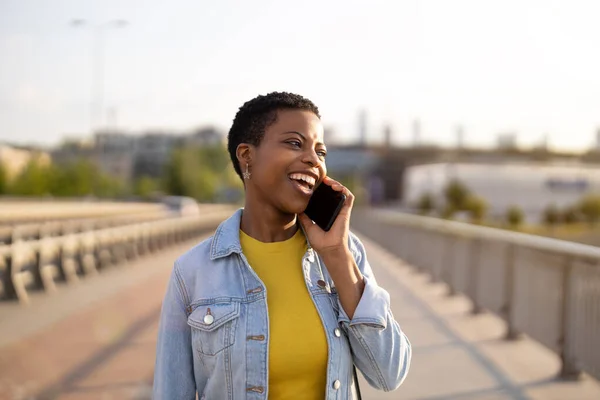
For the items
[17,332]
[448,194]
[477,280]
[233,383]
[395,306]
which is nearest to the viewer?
[233,383]

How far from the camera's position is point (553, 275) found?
7422mm

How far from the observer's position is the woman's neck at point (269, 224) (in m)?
2.68

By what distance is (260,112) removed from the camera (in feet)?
8.61

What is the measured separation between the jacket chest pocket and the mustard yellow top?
116mm

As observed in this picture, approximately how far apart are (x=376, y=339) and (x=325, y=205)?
1.45 feet

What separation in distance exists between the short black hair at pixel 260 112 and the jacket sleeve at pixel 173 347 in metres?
0.48

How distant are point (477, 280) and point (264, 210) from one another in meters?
8.71

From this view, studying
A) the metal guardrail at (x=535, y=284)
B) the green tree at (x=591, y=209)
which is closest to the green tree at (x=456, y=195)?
the green tree at (x=591, y=209)

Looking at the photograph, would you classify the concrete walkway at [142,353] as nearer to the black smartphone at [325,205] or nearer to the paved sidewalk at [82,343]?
the paved sidewalk at [82,343]

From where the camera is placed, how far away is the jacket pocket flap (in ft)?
8.02

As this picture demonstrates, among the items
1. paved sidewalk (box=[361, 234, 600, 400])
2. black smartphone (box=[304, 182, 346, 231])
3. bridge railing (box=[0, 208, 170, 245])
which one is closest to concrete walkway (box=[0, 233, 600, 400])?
paved sidewalk (box=[361, 234, 600, 400])

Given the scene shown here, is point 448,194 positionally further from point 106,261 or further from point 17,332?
point 17,332

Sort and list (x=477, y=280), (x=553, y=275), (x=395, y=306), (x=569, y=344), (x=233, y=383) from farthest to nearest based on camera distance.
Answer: (x=395, y=306) → (x=477, y=280) → (x=553, y=275) → (x=569, y=344) → (x=233, y=383)

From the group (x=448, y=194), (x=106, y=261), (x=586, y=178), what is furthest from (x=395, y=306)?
(x=586, y=178)
